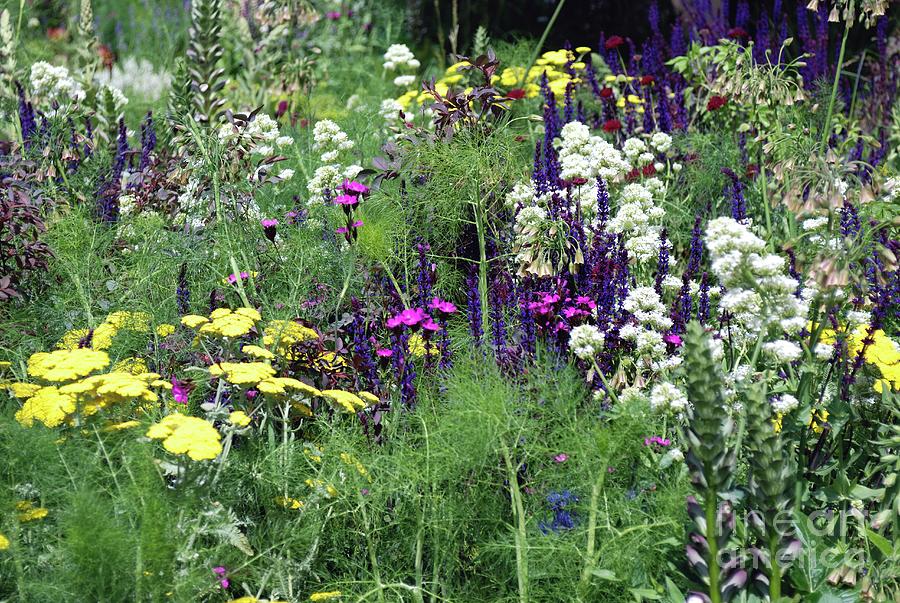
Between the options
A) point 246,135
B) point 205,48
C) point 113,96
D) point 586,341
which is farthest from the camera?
point 205,48

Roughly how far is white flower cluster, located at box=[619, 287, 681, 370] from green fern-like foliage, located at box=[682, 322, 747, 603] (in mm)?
640

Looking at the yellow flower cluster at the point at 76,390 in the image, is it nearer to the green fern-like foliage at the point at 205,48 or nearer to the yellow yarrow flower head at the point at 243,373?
the yellow yarrow flower head at the point at 243,373

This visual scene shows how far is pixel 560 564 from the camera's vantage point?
98.9 inches

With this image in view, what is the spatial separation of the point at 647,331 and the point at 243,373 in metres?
1.14

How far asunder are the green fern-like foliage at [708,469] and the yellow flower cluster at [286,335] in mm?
1302

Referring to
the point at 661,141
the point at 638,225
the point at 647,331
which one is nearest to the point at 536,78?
the point at 661,141

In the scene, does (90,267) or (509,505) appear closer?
(509,505)

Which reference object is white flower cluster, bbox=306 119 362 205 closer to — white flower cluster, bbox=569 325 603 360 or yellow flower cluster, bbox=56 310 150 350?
yellow flower cluster, bbox=56 310 150 350

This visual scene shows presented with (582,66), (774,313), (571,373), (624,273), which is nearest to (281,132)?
(582,66)

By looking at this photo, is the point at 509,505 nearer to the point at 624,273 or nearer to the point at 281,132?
the point at 624,273

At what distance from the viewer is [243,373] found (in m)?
2.59

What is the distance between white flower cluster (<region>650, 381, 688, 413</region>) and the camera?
8.32 feet

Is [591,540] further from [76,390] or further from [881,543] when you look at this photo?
[76,390]

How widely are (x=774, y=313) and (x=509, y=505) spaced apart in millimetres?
860
